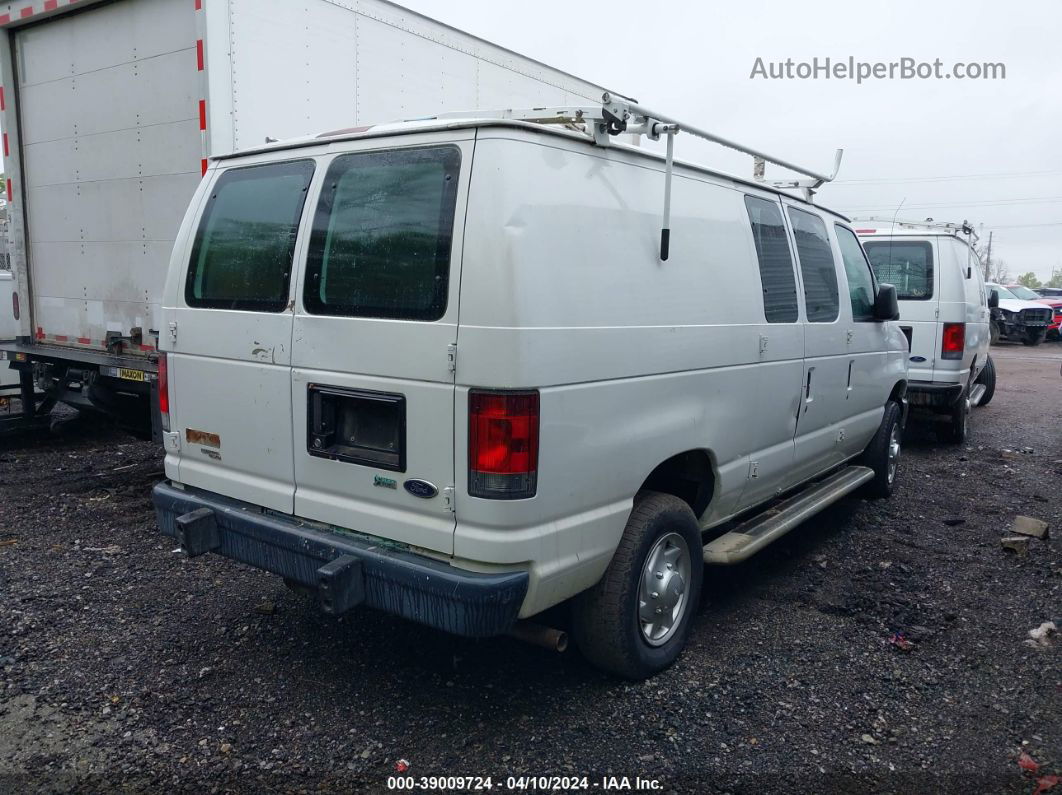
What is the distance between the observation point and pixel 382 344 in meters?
3.11

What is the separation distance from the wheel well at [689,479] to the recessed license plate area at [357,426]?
124cm

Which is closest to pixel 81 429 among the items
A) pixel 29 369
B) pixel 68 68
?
pixel 29 369

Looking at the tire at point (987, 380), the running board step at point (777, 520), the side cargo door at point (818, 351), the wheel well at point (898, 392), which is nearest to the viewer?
the running board step at point (777, 520)

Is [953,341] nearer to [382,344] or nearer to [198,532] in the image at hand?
[382,344]

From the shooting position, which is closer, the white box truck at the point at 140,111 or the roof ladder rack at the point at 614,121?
the roof ladder rack at the point at 614,121

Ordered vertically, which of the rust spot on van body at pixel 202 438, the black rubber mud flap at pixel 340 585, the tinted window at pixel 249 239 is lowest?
the black rubber mud flap at pixel 340 585

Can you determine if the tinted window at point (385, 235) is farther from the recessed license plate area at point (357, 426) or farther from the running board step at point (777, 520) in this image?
the running board step at point (777, 520)

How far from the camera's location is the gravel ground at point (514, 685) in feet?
10.1

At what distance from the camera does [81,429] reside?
8.78 m

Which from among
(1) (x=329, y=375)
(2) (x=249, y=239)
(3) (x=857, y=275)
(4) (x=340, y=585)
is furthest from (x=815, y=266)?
(4) (x=340, y=585)

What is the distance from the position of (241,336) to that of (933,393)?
6.89m

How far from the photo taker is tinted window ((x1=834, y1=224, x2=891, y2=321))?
5505mm

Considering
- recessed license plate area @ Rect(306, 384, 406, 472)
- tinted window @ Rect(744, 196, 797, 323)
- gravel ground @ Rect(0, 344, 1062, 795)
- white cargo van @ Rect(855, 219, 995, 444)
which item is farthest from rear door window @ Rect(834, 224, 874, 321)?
recessed license plate area @ Rect(306, 384, 406, 472)

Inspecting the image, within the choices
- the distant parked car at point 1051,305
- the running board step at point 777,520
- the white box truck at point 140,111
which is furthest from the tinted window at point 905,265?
the distant parked car at point 1051,305
